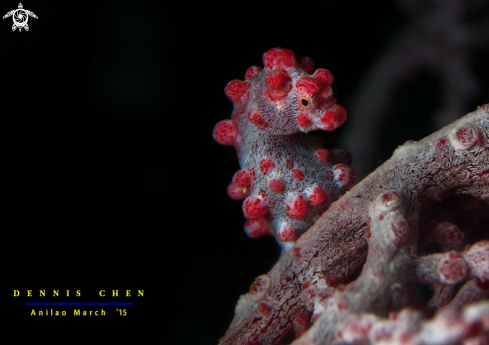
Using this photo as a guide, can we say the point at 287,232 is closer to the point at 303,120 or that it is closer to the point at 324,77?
the point at 303,120

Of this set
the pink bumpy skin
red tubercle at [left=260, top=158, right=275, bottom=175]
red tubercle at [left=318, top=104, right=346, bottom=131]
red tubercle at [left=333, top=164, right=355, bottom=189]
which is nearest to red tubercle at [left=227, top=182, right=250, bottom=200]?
the pink bumpy skin

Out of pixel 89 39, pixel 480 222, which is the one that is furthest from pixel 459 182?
pixel 89 39

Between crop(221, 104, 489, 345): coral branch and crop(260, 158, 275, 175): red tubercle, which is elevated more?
crop(260, 158, 275, 175): red tubercle

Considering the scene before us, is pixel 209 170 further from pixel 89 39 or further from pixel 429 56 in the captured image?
pixel 429 56

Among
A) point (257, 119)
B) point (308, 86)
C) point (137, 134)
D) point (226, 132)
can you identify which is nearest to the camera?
point (308, 86)

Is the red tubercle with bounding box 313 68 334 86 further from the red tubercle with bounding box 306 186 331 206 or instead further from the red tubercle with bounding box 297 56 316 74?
→ the red tubercle with bounding box 306 186 331 206

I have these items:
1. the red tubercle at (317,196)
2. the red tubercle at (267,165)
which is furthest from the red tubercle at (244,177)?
the red tubercle at (317,196)

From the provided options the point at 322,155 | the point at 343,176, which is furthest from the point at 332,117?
the point at 343,176

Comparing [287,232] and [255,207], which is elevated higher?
[255,207]
